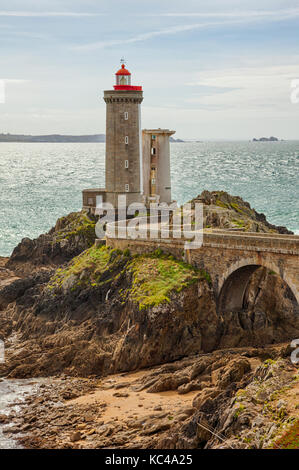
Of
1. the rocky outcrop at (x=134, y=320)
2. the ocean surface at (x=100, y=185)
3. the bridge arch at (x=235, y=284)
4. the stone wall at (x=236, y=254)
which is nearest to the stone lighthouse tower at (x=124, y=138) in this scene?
the rocky outcrop at (x=134, y=320)

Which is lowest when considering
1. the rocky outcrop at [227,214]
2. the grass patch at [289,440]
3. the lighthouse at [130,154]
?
the grass patch at [289,440]

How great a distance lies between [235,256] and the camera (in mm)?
33375

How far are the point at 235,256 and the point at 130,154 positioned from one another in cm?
1778

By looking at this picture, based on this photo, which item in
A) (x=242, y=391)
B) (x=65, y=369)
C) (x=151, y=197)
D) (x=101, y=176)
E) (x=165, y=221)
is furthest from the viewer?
(x=101, y=176)

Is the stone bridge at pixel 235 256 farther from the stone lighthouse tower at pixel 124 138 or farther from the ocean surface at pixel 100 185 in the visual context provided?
the ocean surface at pixel 100 185

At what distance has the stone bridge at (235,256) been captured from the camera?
1214 inches

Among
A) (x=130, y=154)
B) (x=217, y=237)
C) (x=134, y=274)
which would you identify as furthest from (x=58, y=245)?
(x=217, y=237)

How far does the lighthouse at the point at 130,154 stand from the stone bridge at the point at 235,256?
1211 centimetres

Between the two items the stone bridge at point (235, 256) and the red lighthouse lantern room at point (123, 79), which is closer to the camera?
the stone bridge at point (235, 256)

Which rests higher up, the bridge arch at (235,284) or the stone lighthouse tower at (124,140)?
the stone lighthouse tower at (124,140)

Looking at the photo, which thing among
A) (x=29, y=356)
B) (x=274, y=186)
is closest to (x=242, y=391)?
(x=29, y=356)

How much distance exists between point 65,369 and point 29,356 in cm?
237

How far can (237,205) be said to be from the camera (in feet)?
157

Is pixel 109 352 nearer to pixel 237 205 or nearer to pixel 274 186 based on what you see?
pixel 237 205
